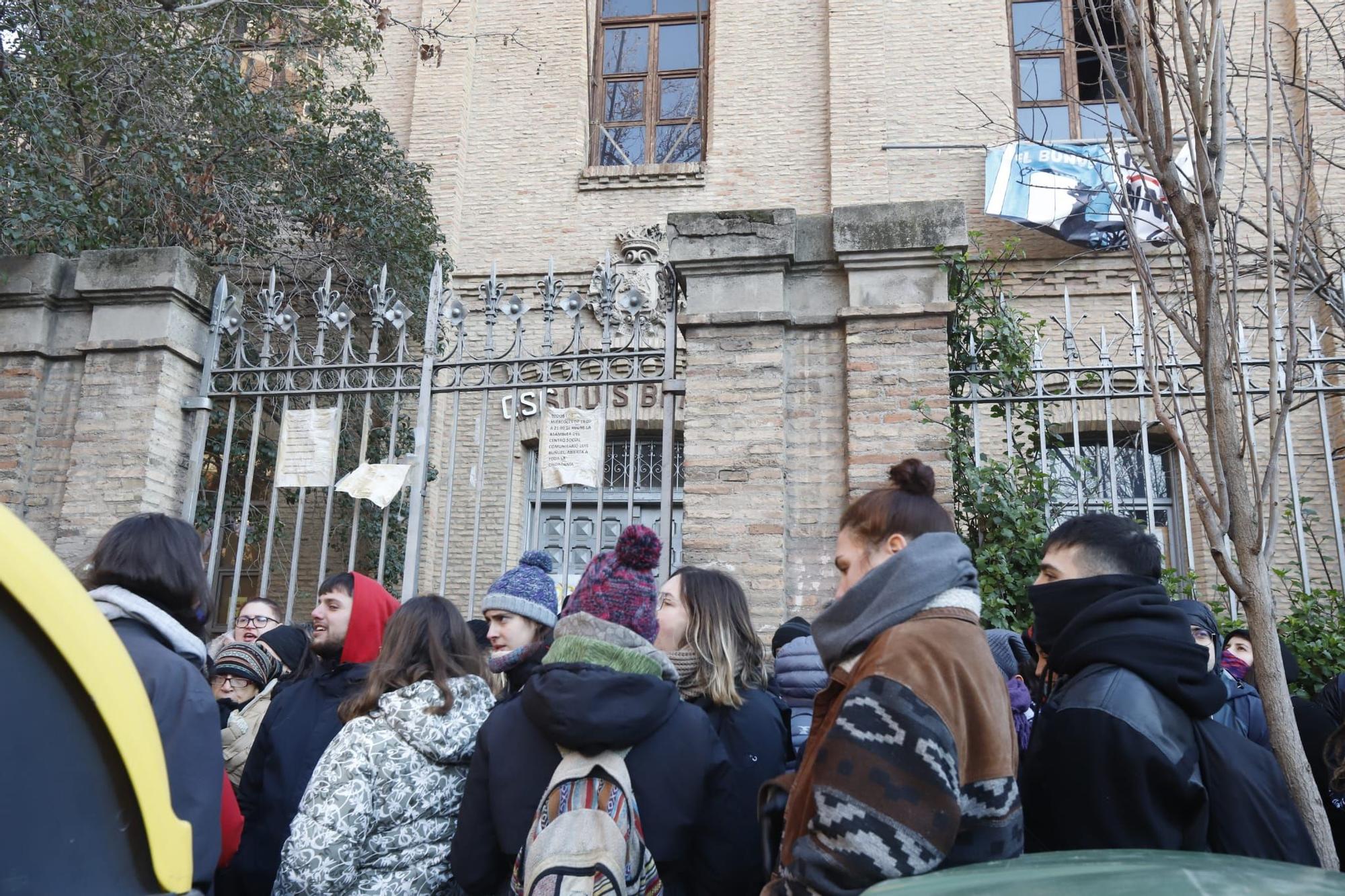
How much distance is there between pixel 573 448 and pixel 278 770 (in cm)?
285

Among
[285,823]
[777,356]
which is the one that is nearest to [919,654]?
[285,823]

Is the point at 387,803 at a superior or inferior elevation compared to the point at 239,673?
inferior

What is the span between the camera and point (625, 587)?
9.48 feet

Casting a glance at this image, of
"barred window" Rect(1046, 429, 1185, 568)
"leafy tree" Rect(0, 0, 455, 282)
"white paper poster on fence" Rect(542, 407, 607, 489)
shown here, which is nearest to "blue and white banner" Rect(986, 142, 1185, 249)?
"barred window" Rect(1046, 429, 1185, 568)

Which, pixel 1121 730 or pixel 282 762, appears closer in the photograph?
pixel 1121 730

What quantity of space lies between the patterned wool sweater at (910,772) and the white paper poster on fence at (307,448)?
467 centimetres

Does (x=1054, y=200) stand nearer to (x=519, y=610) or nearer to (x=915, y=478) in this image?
(x=519, y=610)

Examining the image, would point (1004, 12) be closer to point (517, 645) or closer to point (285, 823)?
point (517, 645)

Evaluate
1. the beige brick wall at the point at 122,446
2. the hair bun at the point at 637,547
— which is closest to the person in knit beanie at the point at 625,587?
the hair bun at the point at 637,547

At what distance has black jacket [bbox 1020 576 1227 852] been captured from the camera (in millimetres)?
2102

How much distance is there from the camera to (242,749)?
12.4ft

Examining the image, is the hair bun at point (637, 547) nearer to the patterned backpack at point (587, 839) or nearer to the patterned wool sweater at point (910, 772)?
the patterned backpack at point (587, 839)

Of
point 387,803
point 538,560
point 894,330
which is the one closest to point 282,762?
point 387,803

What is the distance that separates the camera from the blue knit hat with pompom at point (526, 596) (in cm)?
357
